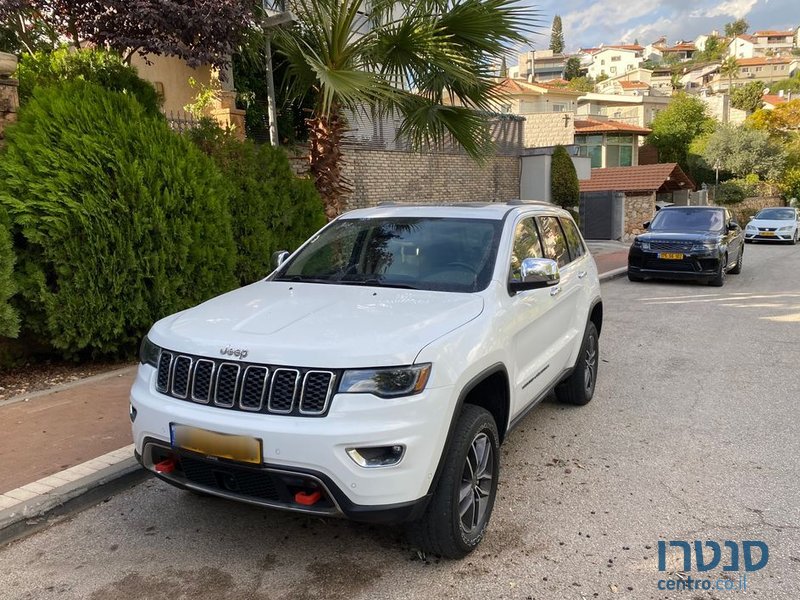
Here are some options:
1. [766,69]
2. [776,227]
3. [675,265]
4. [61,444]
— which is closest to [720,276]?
[675,265]

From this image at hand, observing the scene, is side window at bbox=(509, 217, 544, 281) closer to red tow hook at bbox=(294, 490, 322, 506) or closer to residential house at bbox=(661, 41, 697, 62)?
red tow hook at bbox=(294, 490, 322, 506)

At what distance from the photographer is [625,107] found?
216ft

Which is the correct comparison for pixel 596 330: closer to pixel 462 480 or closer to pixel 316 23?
pixel 462 480

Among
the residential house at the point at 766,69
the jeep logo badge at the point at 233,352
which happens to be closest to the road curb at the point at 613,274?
the jeep logo badge at the point at 233,352

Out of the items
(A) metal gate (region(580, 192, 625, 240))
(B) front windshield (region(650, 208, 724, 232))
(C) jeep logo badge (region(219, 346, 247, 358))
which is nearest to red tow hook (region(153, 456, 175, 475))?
(C) jeep logo badge (region(219, 346, 247, 358))

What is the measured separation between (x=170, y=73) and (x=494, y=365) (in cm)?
1090

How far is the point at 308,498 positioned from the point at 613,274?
1333 cm

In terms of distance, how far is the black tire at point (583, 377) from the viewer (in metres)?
5.34

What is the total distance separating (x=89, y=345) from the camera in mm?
6340

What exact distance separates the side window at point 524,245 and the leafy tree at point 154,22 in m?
5.35

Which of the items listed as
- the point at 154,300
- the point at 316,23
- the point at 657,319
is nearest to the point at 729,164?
the point at 657,319

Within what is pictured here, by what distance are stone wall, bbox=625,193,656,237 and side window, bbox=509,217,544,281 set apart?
20.9 meters

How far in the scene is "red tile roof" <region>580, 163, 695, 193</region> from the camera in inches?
998

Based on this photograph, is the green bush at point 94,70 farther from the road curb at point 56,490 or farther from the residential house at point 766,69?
the residential house at point 766,69
